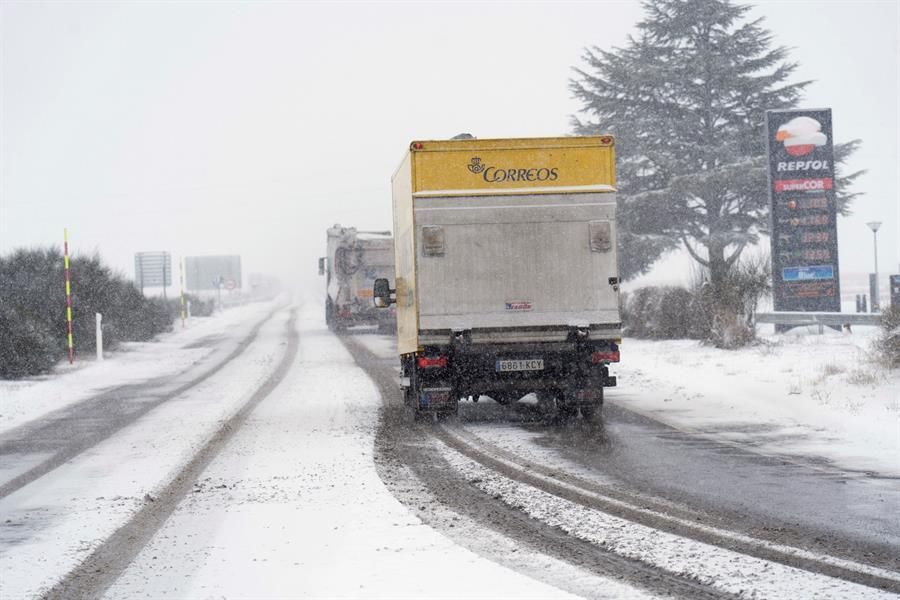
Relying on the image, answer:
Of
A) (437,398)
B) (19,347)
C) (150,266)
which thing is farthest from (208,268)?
(437,398)

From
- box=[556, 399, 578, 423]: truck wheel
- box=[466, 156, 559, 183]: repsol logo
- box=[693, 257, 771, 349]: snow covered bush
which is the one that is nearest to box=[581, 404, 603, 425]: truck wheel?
box=[556, 399, 578, 423]: truck wheel

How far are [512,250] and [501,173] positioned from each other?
2.99ft

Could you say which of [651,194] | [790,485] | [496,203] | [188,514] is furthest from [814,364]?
[651,194]

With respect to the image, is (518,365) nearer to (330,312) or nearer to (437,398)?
(437,398)

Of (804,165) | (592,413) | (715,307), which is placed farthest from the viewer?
(804,165)

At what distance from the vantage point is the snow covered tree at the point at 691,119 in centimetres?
3756

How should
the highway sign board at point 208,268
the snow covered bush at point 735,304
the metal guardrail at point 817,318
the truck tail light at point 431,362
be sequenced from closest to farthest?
the truck tail light at point 431,362 < the snow covered bush at point 735,304 < the metal guardrail at point 817,318 < the highway sign board at point 208,268

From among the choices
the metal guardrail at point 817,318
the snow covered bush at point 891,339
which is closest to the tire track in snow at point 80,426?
the snow covered bush at point 891,339

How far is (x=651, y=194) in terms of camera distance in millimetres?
36906

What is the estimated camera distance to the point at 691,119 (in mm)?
38156

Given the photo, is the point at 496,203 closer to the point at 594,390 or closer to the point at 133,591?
the point at 594,390

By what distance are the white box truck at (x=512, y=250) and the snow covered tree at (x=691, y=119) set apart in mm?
24931

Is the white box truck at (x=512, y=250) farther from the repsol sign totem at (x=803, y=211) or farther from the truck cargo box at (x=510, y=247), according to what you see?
the repsol sign totem at (x=803, y=211)

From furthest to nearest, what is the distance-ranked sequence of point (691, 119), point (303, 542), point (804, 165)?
point (691, 119) → point (804, 165) → point (303, 542)
